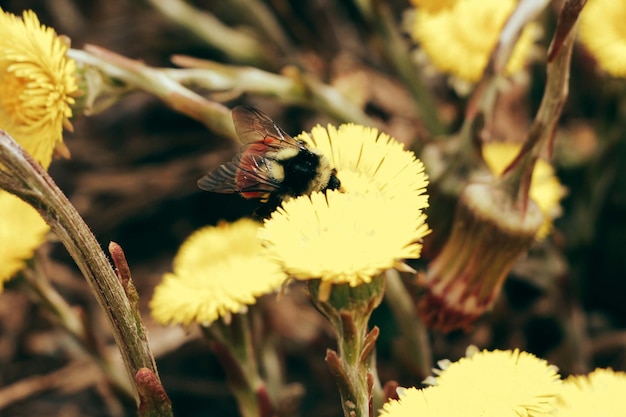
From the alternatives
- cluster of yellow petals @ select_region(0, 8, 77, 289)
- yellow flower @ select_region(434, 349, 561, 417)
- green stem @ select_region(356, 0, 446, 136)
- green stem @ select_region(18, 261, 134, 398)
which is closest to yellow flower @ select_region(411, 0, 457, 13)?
green stem @ select_region(356, 0, 446, 136)

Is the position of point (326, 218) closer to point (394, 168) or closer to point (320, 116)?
point (394, 168)

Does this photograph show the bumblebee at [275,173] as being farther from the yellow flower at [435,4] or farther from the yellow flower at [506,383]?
the yellow flower at [435,4]

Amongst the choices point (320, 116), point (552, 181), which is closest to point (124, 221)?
point (320, 116)

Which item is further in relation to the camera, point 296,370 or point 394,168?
point 296,370

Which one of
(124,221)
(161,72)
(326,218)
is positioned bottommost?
(326,218)

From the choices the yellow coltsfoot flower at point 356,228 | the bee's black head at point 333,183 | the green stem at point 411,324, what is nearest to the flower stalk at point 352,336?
the yellow coltsfoot flower at point 356,228

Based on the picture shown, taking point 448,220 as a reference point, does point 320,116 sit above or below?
above

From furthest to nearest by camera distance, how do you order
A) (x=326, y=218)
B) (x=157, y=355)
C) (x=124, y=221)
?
(x=124, y=221) < (x=157, y=355) < (x=326, y=218)

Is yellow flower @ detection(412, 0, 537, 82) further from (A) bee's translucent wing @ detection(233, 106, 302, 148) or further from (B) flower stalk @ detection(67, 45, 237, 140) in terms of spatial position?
(A) bee's translucent wing @ detection(233, 106, 302, 148)
